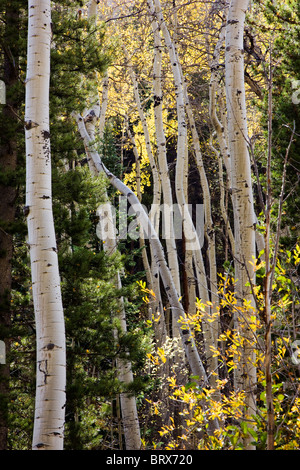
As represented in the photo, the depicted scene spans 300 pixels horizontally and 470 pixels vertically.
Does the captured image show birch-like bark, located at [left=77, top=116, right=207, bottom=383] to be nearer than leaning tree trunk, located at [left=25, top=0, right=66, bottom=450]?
No

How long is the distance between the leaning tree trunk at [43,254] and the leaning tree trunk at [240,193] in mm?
1241

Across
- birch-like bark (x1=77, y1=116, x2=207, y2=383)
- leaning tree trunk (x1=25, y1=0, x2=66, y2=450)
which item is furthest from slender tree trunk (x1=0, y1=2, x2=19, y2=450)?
leaning tree trunk (x1=25, y1=0, x2=66, y2=450)

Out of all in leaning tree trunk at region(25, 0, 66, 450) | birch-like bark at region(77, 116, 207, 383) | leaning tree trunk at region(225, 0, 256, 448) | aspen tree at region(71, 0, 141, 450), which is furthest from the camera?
aspen tree at region(71, 0, 141, 450)

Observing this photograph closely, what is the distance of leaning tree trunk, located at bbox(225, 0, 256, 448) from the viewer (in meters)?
3.23

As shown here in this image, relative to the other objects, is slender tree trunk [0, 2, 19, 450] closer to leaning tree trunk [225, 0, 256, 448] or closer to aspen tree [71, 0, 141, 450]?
aspen tree [71, 0, 141, 450]

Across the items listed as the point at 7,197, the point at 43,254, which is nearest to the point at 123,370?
the point at 7,197

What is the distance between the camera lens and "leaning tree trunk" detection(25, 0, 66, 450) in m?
3.06

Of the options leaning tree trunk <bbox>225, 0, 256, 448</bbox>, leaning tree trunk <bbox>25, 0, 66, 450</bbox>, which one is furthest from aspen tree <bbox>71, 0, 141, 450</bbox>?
leaning tree trunk <bbox>225, 0, 256, 448</bbox>

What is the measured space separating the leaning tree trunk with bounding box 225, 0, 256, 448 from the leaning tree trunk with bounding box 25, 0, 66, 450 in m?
1.24

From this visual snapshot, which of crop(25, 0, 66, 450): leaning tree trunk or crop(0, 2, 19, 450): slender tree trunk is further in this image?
crop(0, 2, 19, 450): slender tree trunk

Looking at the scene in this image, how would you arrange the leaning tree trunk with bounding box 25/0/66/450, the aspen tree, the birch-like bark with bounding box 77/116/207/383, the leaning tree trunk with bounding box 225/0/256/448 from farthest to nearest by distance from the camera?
the aspen tree, the birch-like bark with bounding box 77/116/207/383, the leaning tree trunk with bounding box 225/0/256/448, the leaning tree trunk with bounding box 25/0/66/450

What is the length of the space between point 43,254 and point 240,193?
151cm

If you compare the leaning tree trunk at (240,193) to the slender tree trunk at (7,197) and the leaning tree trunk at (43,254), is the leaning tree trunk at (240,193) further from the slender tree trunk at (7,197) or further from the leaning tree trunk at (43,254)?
the slender tree trunk at (7,197)
